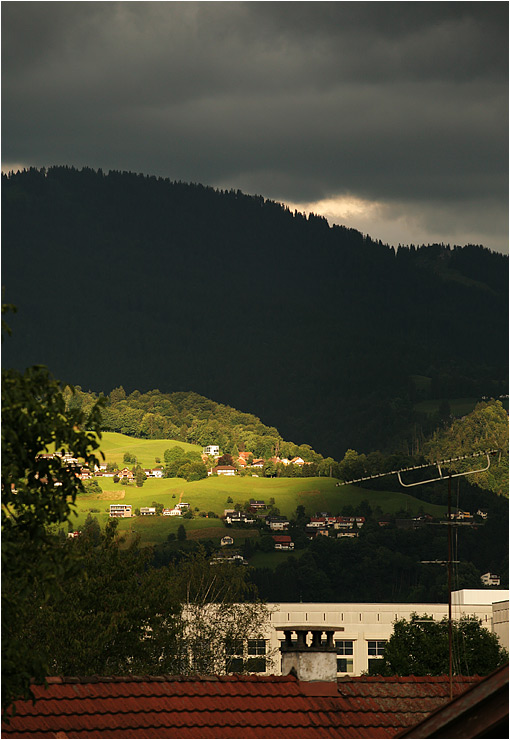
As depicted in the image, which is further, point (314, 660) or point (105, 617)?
point (105, 617)

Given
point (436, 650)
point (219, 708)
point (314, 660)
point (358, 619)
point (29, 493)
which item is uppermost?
point (358, 619)

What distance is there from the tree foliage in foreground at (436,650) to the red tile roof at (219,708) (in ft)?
153

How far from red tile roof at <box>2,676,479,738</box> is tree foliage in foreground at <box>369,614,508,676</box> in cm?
4662

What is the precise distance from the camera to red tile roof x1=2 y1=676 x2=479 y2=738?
14.3 metres

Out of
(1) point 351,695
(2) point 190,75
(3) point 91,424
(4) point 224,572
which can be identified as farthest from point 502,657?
(2) point 190,75

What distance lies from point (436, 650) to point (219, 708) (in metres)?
52.4

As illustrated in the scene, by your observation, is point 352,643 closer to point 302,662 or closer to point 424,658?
point 424,658

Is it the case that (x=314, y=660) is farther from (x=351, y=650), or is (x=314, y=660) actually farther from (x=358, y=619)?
(x=358, y=619)

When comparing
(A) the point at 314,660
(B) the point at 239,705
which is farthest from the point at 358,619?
(B) the point at 239,705

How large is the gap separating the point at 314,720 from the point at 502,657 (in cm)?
5505

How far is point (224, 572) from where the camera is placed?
82875mm

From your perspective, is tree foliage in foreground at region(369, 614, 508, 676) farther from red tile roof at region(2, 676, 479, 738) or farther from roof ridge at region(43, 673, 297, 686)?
roof ridge at region(43, 673, 297, 686)

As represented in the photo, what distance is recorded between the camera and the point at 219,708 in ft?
48.9

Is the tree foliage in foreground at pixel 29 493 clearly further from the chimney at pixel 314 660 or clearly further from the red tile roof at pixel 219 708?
the chimney at pixel 314 660
